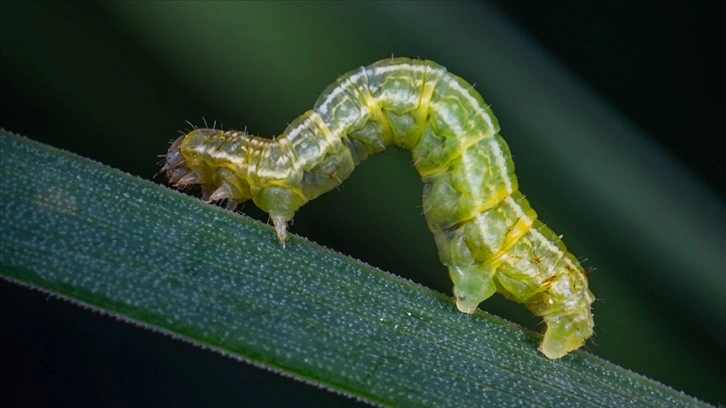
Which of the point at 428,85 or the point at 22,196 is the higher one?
the point at 428,85

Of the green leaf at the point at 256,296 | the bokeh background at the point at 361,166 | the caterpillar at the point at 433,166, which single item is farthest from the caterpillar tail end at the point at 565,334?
the bokeh background at the point at 361,166

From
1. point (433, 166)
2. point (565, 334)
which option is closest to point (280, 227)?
point (433, 166)

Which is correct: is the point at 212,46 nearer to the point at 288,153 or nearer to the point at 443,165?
the point at 288,153

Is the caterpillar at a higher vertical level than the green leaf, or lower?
higher

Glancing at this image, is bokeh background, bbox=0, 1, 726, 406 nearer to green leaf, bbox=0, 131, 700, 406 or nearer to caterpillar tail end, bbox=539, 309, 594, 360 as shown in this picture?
caterpillar tail end, bbox=539, 309, 594, 360

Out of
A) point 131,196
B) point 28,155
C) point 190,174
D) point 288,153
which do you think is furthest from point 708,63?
point 28,155

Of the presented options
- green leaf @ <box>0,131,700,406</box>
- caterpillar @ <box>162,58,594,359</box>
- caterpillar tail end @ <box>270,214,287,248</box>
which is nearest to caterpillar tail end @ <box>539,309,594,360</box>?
caterpillar @ <box>162,58,594,359</box>

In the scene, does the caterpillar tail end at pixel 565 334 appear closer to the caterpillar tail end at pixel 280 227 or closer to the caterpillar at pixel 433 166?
the caterpillar at pixel 433 166
